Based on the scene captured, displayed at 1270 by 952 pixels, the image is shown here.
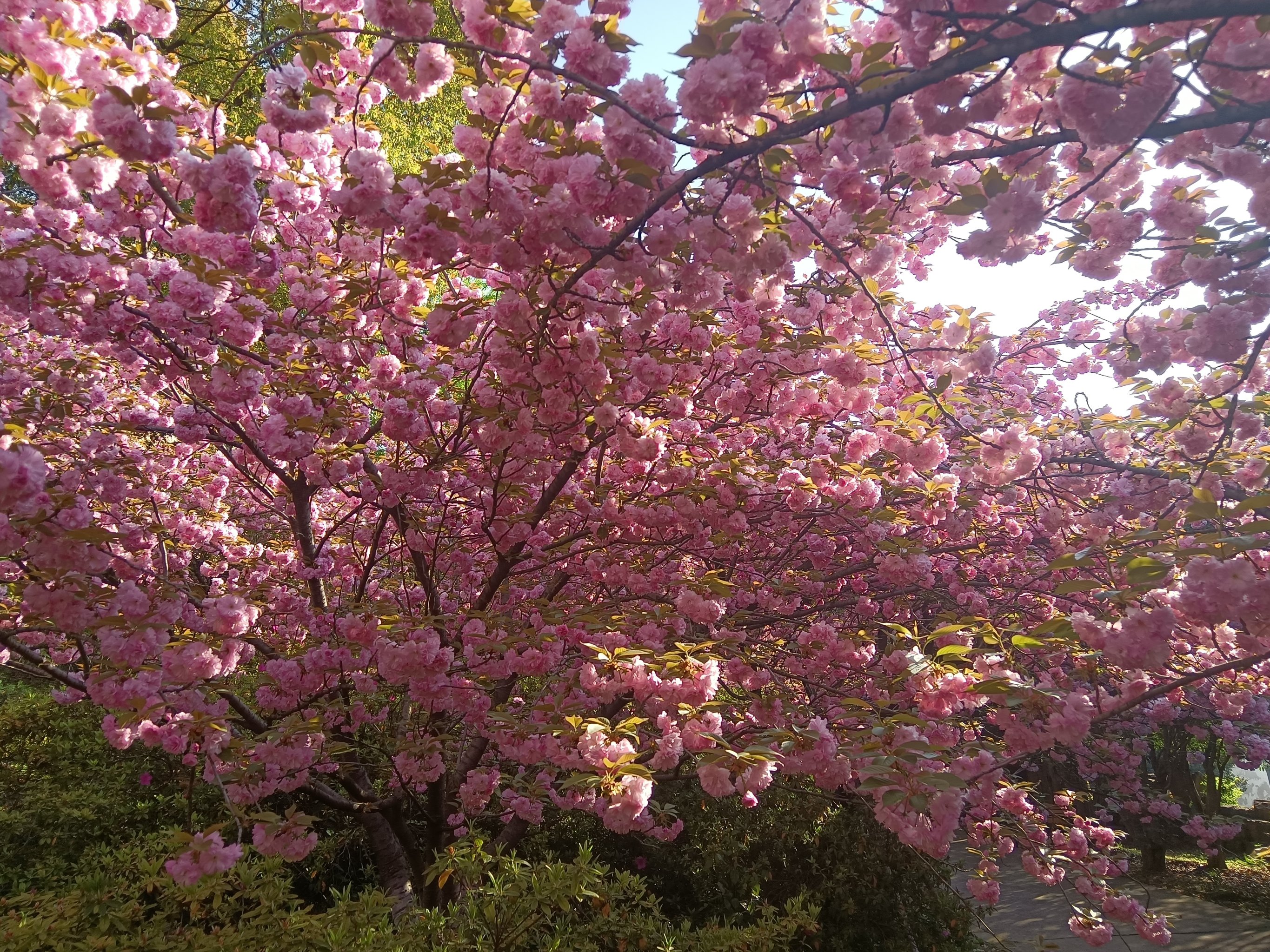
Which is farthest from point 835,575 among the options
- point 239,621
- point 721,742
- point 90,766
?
point 90,766

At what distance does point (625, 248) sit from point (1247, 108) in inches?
74.3

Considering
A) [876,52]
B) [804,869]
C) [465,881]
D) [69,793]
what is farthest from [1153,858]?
[69,793]

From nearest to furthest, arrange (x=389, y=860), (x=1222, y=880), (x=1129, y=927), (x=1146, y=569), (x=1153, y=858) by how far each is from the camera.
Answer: (x=1146, y=569) → (x=389, y=860) → (x=1129, y=927) → (x=1222, y=880) → (x=1153, y=858)

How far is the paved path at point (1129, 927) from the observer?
25.7ft

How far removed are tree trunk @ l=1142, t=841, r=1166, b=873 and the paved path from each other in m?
0.91

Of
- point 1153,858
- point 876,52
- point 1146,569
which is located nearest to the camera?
point 1146,569

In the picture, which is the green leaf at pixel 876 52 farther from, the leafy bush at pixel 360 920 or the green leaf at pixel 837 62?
the leafy bush at pixel 360 920

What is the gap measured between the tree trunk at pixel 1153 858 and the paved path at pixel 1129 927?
2.98 ft

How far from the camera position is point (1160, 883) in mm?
12016

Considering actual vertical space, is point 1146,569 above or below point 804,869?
above

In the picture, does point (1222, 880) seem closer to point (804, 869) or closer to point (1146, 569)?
point (804, 869)

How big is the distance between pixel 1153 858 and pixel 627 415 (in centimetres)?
1460

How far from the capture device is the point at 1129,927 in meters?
8.29

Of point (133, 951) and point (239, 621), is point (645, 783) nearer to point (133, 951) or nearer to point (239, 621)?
point (239, 621)
